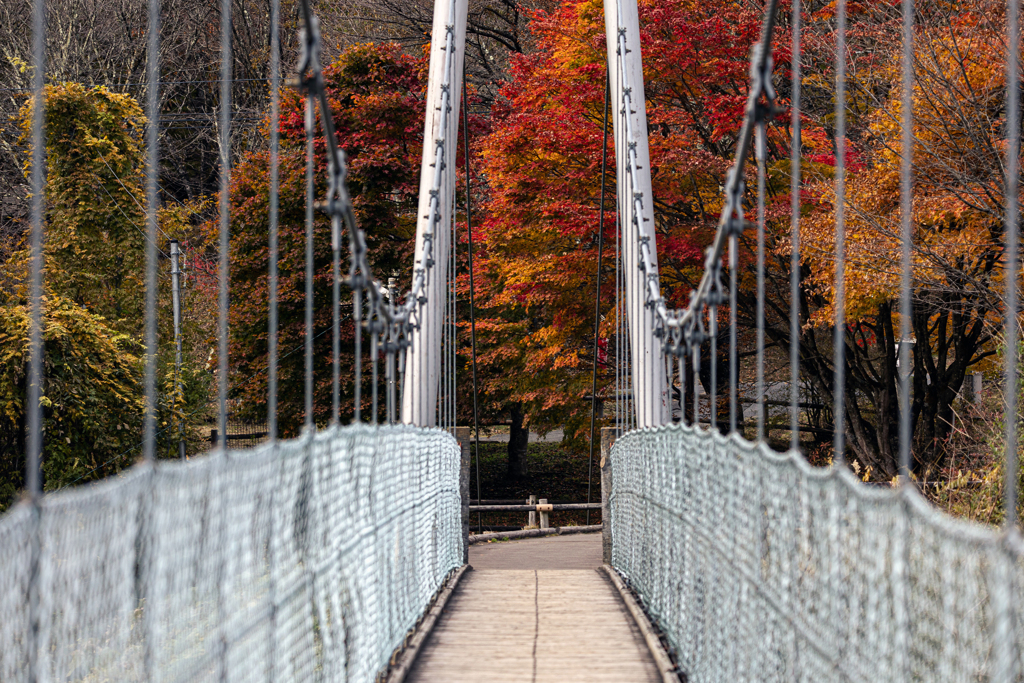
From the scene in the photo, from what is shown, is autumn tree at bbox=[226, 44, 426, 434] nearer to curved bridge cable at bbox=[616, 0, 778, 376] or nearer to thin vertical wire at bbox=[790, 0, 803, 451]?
curved bridge cable at bbox=[616, 0, 778, 376]

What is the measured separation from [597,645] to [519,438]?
38.9ft

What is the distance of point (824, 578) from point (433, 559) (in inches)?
139

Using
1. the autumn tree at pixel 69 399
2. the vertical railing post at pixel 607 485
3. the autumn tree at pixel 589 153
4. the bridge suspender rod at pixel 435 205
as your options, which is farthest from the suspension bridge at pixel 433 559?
the autumn tree at pixel 69 399

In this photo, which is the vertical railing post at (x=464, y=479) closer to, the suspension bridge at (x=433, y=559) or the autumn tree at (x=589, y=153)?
the suspension bridge at (x=433, y=559)

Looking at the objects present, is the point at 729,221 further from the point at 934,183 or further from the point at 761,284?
the point at 934,183

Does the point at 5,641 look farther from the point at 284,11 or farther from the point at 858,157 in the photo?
the point at 284,11

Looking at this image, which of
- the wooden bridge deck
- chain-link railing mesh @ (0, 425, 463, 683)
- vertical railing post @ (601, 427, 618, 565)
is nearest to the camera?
chain-link railing mesh @ (0, 425, 463, 683)

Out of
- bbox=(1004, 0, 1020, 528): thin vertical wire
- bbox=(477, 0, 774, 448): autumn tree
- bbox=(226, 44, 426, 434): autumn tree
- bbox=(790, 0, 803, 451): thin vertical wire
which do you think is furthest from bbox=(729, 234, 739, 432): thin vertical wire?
bbox=(226, 44, 426, 434): autumn tree

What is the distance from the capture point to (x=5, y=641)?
4.23 ft

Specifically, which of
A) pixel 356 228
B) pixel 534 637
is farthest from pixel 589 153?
pixel 356 228

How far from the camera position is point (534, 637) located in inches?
179

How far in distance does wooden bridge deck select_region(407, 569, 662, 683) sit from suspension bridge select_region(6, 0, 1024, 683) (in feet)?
0.07

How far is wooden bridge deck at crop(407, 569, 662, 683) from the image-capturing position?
387 centimetres

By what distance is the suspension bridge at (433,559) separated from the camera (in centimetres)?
140
